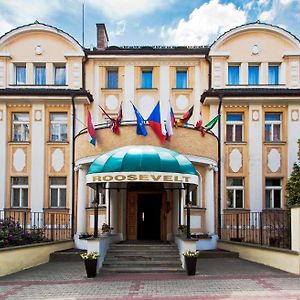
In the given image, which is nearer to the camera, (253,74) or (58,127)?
(58,127)

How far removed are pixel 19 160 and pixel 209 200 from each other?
1039 cm

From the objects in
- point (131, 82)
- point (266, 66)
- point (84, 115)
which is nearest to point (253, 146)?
point (266, 66)

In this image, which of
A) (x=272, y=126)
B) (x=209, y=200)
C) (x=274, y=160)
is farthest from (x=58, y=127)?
(x=274, y=160)

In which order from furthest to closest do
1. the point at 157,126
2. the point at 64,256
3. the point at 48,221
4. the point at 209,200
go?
the point at 48,221
the point at 209,200
the point at 157,126
the point at 64,256

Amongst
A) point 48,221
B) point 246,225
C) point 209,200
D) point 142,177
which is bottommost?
point 246,225

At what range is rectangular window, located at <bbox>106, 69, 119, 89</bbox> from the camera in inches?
997

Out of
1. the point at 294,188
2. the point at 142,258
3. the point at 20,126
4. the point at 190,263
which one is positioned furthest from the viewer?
the point at 20,126

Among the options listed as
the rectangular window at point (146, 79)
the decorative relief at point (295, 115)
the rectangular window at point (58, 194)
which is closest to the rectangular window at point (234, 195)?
the decorative relief at point (295, 115)

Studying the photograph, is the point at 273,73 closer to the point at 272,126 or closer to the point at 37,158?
the point at 272,126

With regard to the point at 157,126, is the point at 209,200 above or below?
below

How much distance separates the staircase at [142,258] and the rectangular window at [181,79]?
10.6m

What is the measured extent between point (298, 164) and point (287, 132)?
1.77 meters

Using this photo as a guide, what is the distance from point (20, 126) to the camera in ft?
80.9

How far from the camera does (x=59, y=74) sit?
2534 centimetres
